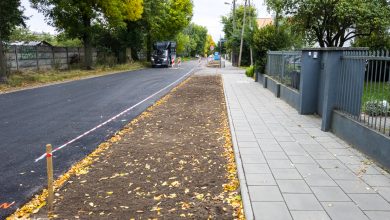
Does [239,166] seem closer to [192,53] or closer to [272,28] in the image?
[272,28]

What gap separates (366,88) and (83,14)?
29196 millimetres

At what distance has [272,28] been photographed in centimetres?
2234

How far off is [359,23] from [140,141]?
55.9 ft

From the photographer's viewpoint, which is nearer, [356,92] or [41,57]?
[356,92]

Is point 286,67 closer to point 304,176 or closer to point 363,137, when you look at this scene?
point 363,137

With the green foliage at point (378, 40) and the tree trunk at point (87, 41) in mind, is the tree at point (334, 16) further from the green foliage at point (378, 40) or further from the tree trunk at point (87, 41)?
the tree trunk at point (87, 41)

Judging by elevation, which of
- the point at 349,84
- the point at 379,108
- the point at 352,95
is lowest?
the point at 379,108

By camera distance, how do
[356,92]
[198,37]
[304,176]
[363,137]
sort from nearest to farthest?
[304,176] → [363,137] → [356,92] → [198,37]

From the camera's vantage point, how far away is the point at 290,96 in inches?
530

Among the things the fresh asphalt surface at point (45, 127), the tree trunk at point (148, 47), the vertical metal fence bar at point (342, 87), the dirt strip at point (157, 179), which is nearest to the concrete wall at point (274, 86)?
the fresh asphalt surface at point (45, 127)

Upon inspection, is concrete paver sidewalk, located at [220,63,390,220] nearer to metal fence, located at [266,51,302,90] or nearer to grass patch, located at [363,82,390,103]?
grass patch, located at [363,82,390,103]

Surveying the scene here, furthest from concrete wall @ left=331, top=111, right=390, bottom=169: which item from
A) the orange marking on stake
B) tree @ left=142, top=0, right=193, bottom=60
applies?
tree @ left=142, top=0, right=193, bottom=60

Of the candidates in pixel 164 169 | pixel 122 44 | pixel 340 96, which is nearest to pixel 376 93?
pixel 340 96

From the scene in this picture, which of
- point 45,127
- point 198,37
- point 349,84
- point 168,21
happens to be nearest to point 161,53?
point 168,21
